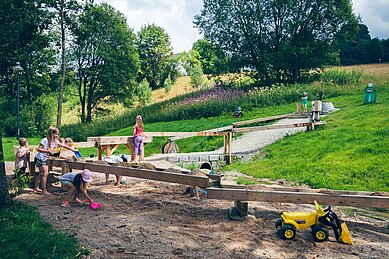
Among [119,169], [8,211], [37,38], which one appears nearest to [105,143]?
[119,169]

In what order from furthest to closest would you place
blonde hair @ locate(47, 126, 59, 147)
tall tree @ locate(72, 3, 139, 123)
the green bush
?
tall tree @ locate(72, 3, 139, 123), the green bush, blonde hair @ locate(47, 126, 59, 147)

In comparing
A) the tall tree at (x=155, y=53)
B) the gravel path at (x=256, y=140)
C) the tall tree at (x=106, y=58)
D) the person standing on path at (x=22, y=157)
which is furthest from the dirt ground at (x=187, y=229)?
the tall tree at (x=155, y=53)

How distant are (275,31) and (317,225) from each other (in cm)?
3199

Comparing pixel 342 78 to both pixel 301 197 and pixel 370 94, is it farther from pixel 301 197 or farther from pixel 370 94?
pixel 301 197

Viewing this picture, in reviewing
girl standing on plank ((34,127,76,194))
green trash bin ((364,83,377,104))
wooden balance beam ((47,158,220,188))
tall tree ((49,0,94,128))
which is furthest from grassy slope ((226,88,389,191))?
tall tree ((49,0,94,128))

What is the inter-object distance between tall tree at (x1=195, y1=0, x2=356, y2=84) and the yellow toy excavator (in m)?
27.8

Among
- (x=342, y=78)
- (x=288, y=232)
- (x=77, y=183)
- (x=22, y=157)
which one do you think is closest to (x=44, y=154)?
(x=22, y=157)

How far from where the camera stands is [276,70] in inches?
1329

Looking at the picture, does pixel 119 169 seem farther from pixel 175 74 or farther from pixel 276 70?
pixel 175 74

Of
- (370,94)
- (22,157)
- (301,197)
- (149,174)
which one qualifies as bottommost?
(301,197)

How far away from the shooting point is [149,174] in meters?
6.91

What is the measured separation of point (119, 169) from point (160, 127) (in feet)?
51.5

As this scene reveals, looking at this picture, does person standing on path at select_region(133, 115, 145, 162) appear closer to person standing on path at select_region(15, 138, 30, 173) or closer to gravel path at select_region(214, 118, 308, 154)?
person standing on path at select_region(15, 138, 30, 173)

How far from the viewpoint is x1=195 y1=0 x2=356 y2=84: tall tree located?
32.4m
